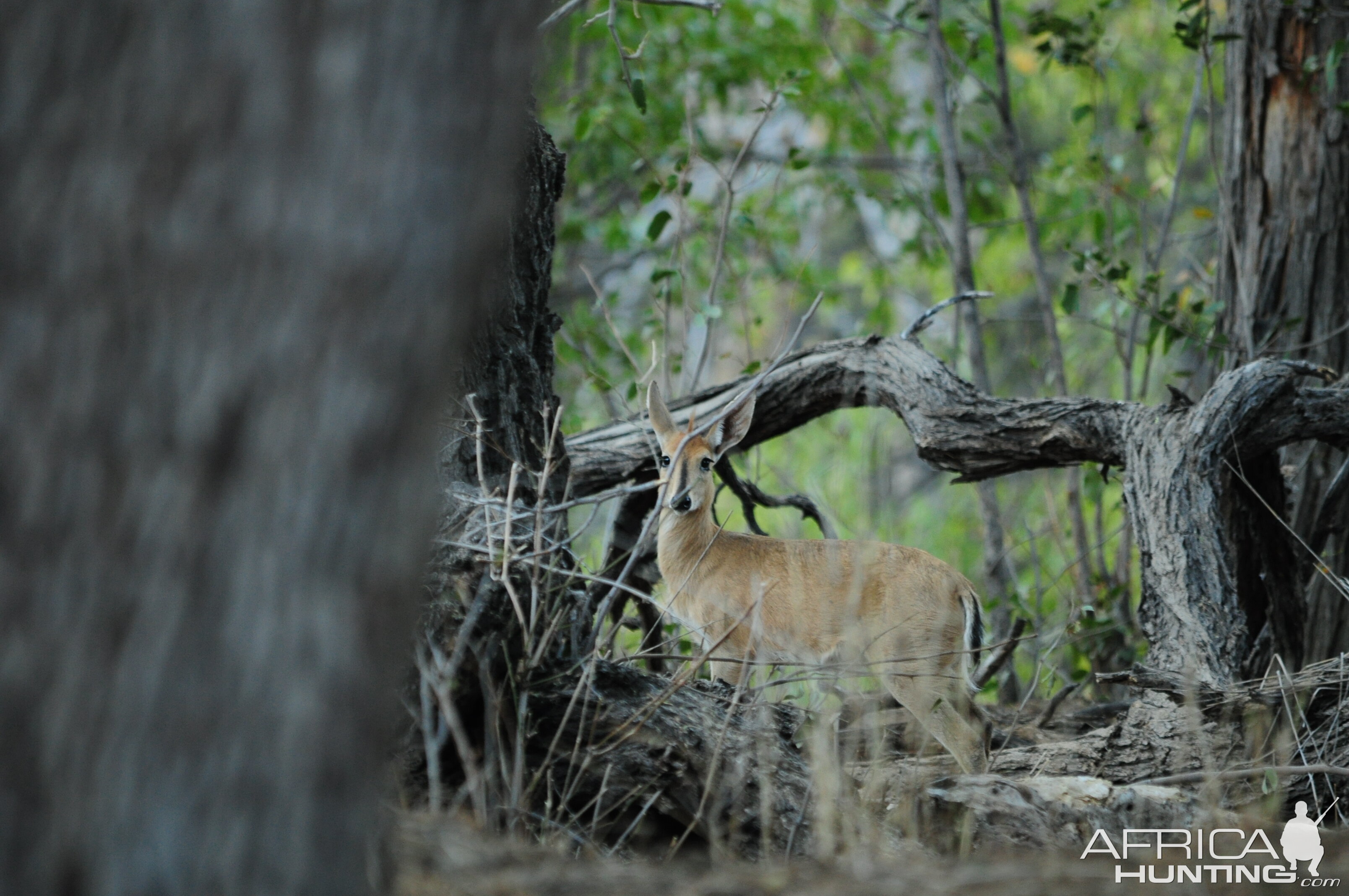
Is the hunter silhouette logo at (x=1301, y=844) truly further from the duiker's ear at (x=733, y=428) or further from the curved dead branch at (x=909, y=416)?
the duiker's ear at (x=733, y=428)

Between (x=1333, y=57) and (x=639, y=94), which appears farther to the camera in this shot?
(x=1333, y=57)

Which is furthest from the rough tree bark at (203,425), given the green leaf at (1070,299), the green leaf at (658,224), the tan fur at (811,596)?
the green leaf at (1070,299)

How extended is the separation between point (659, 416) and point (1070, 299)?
2.58 meters

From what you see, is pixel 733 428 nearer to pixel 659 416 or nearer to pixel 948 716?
pixel 659 416

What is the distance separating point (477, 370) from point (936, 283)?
33.0ft

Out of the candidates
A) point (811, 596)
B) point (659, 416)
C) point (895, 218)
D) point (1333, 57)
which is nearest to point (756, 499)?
point (811, 596)

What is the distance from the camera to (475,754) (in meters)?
3.13

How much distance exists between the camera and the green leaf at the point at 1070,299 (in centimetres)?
657

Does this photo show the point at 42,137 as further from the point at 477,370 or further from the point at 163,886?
the point at 477,370

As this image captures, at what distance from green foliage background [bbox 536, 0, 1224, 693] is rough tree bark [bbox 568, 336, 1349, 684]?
31.3 inches

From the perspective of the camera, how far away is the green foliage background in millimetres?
7277

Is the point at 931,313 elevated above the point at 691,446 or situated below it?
above

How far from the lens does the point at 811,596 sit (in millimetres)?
6254

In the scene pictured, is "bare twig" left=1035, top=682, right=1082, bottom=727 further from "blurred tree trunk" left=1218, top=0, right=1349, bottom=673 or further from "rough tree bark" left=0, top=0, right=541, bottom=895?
"rough tree bark" left=0, top=0, right=541, bottom=895
